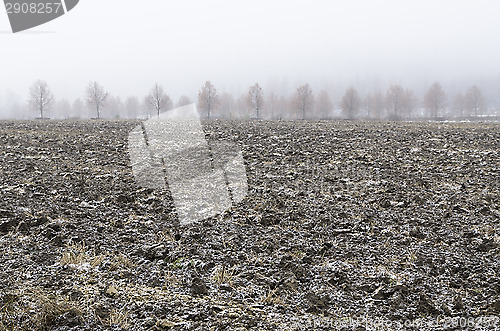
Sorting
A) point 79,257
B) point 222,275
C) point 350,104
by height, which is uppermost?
point 350,104

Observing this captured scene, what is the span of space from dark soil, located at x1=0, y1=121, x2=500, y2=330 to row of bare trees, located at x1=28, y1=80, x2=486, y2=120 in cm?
5112

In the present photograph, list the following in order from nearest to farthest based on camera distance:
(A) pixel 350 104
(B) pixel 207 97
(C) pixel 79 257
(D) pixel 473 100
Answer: (C) pixel 79 257 → (B) pixel 207 97 → (A) pixel 350 104 → (D) pixel 473 100

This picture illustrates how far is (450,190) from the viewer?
29.5 feet

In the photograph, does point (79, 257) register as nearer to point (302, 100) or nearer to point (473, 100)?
point (302, 100)

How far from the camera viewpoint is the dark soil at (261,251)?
15.5 feet

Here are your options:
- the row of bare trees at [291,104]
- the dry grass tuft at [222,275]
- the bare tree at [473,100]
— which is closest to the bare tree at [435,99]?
the row of bare trees at [291,104]

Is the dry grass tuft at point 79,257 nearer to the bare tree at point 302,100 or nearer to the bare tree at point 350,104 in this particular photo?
the bare tree at point 302,100

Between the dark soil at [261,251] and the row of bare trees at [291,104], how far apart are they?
51.1 metres

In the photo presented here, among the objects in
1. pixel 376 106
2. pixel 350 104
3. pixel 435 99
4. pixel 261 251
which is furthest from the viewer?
pixel 376 106

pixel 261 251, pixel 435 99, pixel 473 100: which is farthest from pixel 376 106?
pixel 261 251

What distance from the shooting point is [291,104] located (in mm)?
76312

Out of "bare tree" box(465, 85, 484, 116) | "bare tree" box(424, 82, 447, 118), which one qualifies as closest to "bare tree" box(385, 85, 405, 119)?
"bare tree" box(424, 82, 447, 118)

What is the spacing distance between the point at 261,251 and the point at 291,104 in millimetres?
72122

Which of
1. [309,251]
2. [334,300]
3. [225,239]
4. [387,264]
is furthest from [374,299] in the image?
[225,239]
